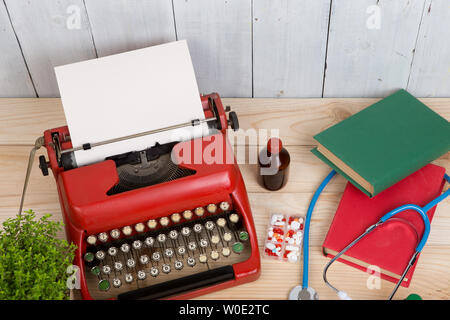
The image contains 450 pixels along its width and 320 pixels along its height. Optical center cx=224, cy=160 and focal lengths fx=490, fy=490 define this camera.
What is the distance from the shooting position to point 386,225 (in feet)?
3.90

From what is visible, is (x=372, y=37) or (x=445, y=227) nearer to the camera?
(x=445, y=227)

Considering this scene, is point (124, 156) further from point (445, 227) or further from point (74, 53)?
point (445, 227)

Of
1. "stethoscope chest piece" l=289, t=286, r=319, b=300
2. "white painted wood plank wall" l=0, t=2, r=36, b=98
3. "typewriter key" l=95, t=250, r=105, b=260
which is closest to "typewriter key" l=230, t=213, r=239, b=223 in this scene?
"stethoscope chest piece" l=289, t=286, r=319, b=300

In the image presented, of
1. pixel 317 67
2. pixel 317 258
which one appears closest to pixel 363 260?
pixel 317 258

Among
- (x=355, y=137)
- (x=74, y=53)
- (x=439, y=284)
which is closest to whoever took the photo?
(x=439, y=284)

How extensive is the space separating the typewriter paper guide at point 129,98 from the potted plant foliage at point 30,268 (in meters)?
0.25

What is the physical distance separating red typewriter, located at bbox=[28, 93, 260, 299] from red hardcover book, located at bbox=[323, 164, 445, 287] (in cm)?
22

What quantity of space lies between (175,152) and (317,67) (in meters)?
0.53

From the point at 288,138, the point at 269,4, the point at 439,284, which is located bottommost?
the point at 439,284

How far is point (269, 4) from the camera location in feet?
4.24

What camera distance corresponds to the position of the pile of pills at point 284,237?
118cm

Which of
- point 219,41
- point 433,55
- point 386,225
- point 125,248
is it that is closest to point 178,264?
point 125,248

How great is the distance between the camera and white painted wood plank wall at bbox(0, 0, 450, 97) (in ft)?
4.27

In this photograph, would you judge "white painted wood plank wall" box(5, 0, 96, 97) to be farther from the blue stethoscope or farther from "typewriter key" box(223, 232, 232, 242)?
the blue stethoscope
